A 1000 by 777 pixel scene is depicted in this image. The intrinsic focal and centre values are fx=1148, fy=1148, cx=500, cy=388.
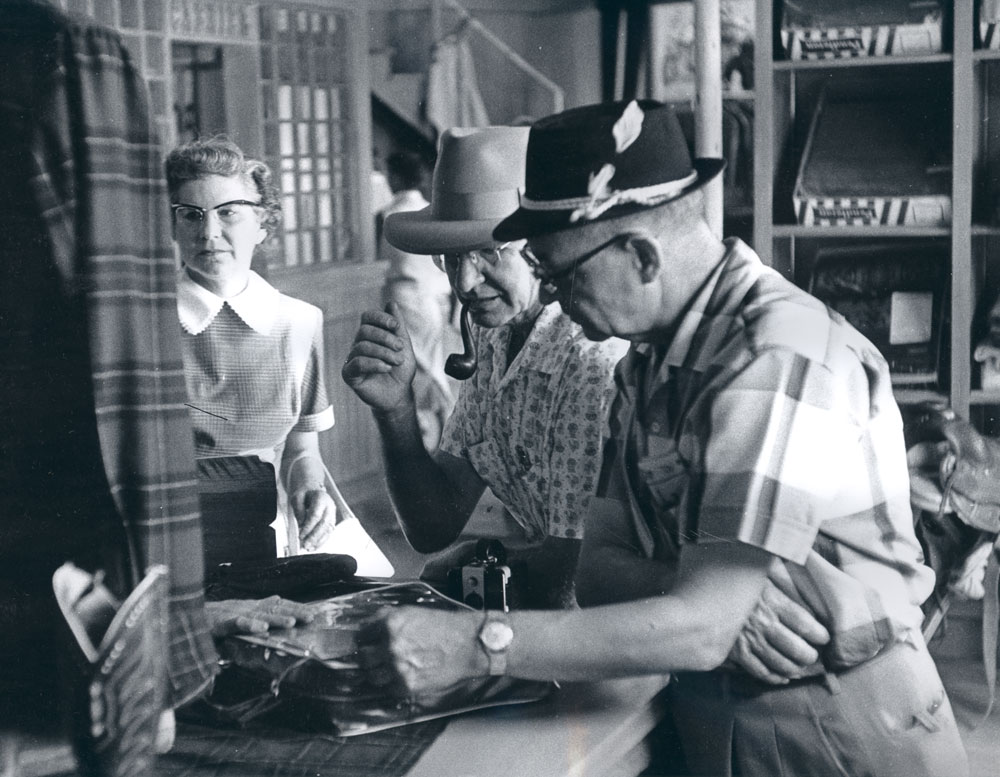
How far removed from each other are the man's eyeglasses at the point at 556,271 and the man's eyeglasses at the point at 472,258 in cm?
14

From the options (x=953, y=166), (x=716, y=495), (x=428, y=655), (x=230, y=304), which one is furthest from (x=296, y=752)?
(x=953, y=166)

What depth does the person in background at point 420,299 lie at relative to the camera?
5.60 feet

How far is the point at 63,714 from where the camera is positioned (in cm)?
169

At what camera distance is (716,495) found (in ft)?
4.44

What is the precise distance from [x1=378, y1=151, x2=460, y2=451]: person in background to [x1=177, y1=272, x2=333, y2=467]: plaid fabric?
0.14 meters

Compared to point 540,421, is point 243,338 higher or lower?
higher

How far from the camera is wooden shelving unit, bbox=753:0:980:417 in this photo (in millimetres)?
1601

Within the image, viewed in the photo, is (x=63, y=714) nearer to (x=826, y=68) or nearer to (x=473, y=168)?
(x=473, y=168)

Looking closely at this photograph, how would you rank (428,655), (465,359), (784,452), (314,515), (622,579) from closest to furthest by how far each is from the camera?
(784,452), (428,655), (622,579), (465,359), (314,515)

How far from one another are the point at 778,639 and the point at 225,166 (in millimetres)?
1056

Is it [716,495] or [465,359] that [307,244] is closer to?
[465,359]

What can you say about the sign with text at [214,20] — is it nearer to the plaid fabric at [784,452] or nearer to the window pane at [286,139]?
the window pane at [286,139]

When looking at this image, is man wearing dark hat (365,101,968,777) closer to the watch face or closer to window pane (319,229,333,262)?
the watch face

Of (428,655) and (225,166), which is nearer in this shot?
(428,655)
